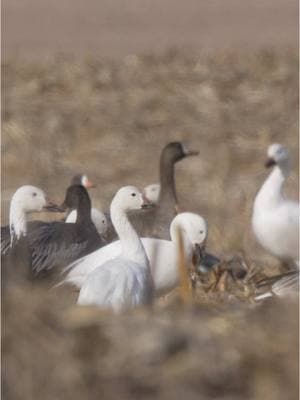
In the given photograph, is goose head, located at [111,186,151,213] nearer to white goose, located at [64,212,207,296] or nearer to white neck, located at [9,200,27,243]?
white goose, located at [64,212,207,296]

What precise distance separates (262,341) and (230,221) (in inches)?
332

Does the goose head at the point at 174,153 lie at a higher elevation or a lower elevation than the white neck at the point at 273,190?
higher

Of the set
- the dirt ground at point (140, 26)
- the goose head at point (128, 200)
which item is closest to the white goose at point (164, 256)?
the goose head at point (128, 200)

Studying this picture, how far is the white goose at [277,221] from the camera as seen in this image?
9727 mm

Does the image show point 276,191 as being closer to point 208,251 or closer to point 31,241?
point 208,251

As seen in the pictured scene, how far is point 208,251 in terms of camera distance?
9875 mm

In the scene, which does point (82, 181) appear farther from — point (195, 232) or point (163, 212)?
point (195, 232)

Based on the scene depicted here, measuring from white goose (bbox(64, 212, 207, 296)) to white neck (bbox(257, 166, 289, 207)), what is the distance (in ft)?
3.07

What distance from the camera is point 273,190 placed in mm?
10102

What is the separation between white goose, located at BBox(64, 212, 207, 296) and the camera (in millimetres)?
8094

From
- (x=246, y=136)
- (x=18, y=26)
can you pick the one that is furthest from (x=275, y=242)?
(x=18, y=26)

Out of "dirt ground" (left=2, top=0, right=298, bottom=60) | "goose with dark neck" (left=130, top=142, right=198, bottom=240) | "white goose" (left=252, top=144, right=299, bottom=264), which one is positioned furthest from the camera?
"dirt ground" (left=2, top=0, right=298, bottom=60)

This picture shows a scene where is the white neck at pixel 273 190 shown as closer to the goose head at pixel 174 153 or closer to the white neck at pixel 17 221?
the white neck at pixel 17 221

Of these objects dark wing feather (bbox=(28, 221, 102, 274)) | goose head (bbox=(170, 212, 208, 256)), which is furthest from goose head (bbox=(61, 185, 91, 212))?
goose head (bbox=(170, 212, 208, 256))
